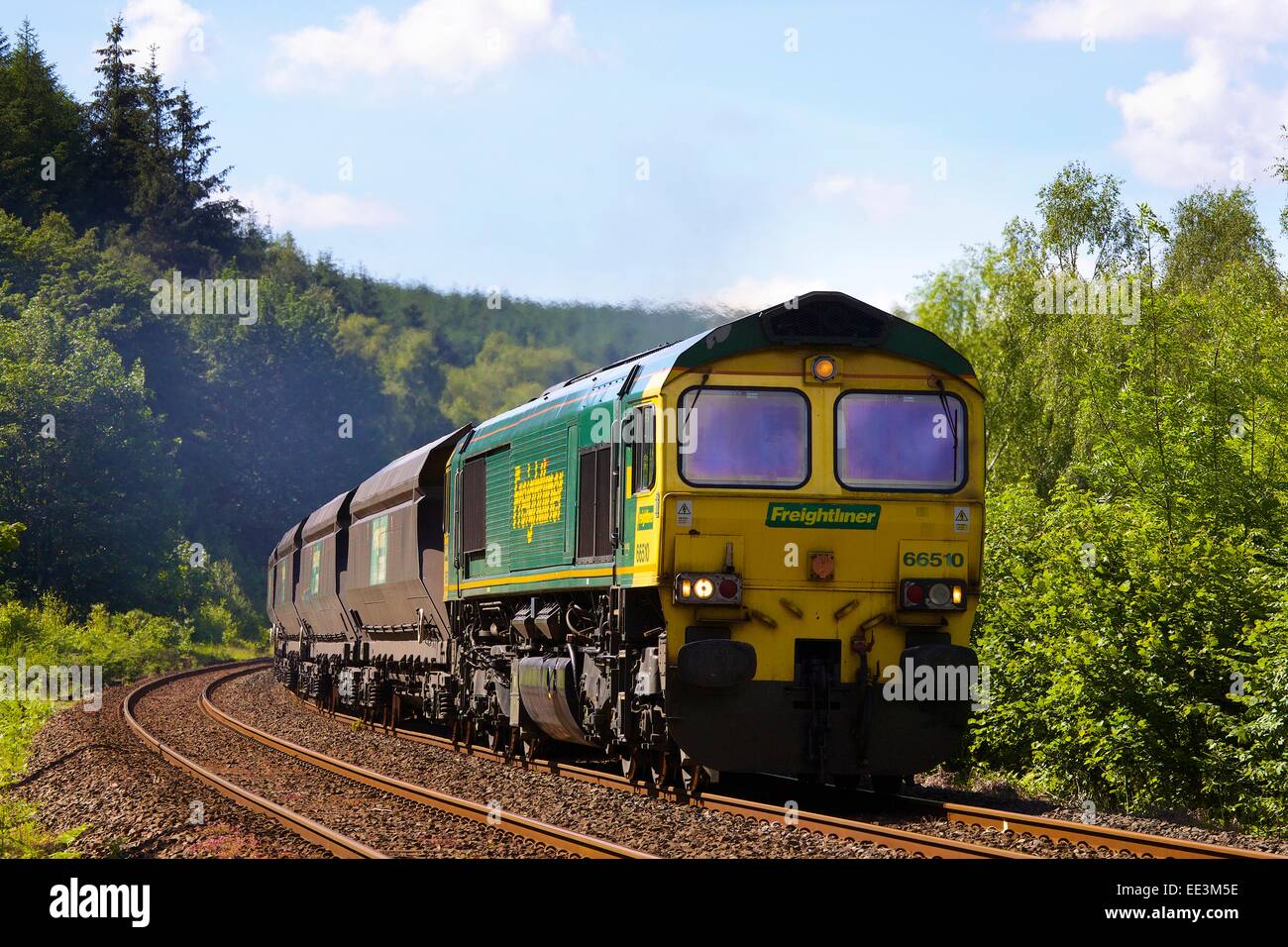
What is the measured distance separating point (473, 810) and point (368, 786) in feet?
10.9

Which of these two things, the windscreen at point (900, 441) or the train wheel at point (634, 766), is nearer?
the windscreen at point (900, 441)

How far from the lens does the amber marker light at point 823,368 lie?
1307 centimetres

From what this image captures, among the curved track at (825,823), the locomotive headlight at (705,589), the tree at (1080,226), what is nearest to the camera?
the curved track at (825,823)

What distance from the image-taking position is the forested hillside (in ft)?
152

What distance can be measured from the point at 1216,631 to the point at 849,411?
4386 mm

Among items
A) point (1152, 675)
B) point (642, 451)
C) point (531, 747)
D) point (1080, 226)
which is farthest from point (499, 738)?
point (1080, 226)

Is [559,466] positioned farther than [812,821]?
Yes

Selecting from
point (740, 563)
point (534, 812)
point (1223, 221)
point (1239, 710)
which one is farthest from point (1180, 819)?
point (1223, 221)

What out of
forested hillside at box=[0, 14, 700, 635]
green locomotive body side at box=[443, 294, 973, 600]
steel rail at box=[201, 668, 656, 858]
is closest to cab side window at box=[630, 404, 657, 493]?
green locomotive body side at box=[443, 294, 973, 600]

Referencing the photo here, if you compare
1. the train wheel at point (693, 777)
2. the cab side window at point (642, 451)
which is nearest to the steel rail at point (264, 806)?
the train wheel at point (693, 777)

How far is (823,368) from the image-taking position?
43.0ft

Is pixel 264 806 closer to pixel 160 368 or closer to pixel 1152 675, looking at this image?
pixel 1152 675

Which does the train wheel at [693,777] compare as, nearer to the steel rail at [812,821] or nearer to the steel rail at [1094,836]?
the steel rail at [812,821]

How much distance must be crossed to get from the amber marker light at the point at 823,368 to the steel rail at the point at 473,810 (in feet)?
15.0
